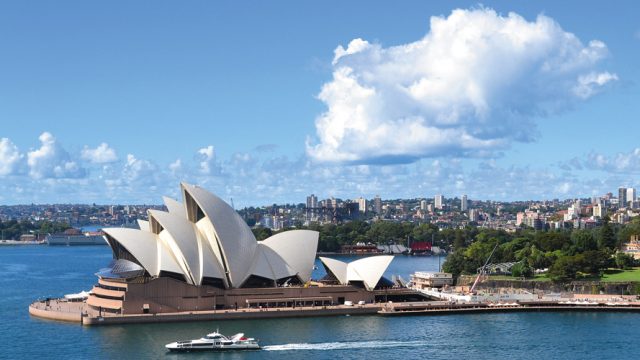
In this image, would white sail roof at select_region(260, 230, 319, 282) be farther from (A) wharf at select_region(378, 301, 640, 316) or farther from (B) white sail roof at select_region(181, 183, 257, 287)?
(A) wharf at select_region(378, 301, 640, 316)

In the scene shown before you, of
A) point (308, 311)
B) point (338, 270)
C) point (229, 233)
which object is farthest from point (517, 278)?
point (229, 233)

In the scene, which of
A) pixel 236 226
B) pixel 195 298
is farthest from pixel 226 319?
pixel 236 226

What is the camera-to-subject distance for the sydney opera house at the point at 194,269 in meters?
54.6

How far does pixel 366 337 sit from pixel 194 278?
12.9m

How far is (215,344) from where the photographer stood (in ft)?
146

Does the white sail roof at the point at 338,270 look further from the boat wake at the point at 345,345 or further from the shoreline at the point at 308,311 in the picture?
the boat wake at the point at 345,345

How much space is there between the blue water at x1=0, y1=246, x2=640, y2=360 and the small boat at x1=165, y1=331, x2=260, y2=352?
497 millimetres

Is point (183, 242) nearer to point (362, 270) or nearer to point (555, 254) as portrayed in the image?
point (362, 270)

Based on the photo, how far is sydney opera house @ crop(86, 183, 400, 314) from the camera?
179 ft

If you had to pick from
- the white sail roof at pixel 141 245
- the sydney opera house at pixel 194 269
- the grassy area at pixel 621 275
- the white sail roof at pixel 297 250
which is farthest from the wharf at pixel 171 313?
the grassy area at pixel 621 275

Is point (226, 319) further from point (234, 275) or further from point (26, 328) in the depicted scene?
point (26, 328)

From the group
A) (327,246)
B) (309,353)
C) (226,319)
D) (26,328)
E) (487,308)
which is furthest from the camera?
(327,246)

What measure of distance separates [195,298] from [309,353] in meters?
14.2

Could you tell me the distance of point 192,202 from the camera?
56.3m
